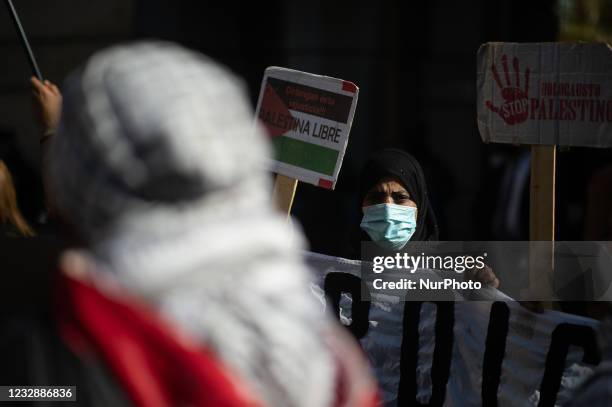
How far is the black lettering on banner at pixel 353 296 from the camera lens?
346cm

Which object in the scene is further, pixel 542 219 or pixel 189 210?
pixel 542 219

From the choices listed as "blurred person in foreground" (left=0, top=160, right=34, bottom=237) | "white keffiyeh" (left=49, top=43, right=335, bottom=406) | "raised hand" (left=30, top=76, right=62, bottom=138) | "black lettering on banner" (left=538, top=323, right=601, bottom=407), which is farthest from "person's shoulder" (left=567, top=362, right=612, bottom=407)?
"blurred person in foreground" (left=0, top=160, right=34, bottom=237)

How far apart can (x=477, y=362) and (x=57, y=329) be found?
2.27m

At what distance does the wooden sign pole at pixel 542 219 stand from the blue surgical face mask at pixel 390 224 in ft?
1.34

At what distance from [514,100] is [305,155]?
73cm

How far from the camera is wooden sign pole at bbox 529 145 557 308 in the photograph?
3.42 metres

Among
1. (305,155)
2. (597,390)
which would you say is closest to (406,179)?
(305,155)

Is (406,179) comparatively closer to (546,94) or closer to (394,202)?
(394,202)

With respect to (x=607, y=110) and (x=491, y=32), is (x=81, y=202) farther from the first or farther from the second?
(x=491, y=32)

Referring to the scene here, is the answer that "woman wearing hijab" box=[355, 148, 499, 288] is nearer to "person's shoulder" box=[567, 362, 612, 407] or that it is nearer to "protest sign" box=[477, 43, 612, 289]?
"protest sign" box=[477, 43, 612, 289]

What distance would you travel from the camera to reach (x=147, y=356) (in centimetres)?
123

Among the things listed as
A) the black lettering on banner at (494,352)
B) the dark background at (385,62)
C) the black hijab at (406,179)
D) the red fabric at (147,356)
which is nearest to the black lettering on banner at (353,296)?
the black hijab at (406,179)

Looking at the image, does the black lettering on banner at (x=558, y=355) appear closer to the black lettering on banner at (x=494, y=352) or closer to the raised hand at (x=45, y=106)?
the black lettering on banner at (x=494, y=352)

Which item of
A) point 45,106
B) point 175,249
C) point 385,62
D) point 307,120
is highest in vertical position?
point 175,249
